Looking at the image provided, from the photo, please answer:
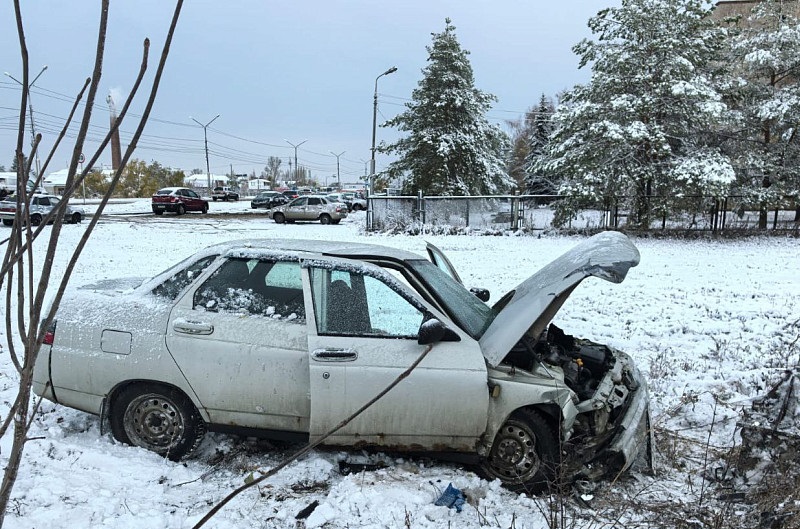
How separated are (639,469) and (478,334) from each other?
4.89ft

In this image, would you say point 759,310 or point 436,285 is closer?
point 436,285

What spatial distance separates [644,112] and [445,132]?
12781 millimetres

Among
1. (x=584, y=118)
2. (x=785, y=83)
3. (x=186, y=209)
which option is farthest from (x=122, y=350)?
(x=186, y=209)

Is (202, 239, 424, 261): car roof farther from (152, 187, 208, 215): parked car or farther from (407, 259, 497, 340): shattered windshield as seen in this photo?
(152, 187, 208, 215): parked car

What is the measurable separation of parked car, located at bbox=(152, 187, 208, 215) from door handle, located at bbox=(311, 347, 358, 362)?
3268cm

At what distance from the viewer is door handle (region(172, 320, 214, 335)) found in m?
3.68

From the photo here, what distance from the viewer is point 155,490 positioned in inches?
130

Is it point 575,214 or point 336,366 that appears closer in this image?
point 336,366

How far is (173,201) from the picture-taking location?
108 feet

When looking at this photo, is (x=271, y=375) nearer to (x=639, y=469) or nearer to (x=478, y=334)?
(x=478, y=334)

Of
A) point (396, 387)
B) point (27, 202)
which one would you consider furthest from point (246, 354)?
point (27, 202)

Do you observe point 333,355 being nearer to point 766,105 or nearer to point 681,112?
point 681,112

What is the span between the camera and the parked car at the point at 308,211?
3025 cm

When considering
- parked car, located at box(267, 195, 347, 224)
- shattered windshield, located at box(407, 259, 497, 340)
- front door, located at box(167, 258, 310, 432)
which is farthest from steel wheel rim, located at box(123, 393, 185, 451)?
parked car, located at box(267, 195, 347, 224)
